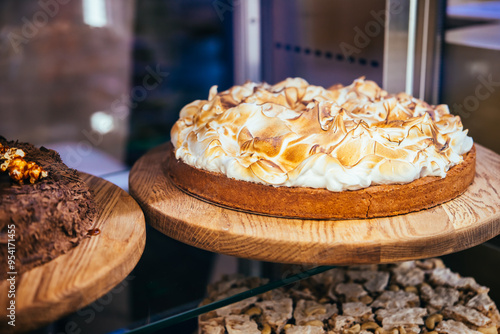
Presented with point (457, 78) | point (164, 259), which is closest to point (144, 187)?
point (164, 259)

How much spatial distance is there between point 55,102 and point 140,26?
0.42 meters

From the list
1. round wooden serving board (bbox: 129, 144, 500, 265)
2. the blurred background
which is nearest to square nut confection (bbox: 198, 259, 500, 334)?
the blurred background

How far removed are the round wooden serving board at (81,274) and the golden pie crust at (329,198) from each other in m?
0.23

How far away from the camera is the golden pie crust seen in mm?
1312

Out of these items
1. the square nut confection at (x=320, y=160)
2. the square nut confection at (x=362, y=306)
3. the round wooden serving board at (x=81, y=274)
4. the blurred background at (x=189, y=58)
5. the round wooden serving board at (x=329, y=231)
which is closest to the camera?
the round wooden serving board at (x=81, y=274)

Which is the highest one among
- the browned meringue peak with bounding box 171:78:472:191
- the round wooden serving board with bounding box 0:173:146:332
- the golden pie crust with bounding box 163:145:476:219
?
the browned meringue peak with bounding box 171:78:472:191

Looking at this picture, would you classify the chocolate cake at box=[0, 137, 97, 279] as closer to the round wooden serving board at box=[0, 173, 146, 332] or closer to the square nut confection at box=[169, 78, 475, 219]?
the round wooden serving board at box=[0, 173, 146, 332]

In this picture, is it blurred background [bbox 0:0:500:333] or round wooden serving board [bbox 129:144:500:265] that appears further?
blurred background [bbox 0:0:500:333]

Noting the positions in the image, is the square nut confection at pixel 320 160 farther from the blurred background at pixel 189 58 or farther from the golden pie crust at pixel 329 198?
the blurred background at pixel 189 58

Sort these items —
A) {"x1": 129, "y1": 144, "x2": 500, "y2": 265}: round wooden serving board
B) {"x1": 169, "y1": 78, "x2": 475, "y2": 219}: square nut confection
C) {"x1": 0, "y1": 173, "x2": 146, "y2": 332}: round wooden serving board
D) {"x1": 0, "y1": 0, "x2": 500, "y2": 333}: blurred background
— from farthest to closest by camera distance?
{"x1": 0, "y1": 0, "x2": 500, "y2": 333}: blurred background
{"x1": 169, "y1": 78, "x2": 475, "y2": 219}: square nut confection
{"x1": 129, "y1": 144, "x2": 500, "y2": 265}: round wooden serving board
{"x1": 0, "y1": 173, "x2": 146, "y2": 332}: round wooden serving board

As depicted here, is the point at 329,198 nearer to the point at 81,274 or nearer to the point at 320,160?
the point at 320,160

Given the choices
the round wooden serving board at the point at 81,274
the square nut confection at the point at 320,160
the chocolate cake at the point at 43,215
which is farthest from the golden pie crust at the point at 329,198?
the chocolate cake at the point at 43,215

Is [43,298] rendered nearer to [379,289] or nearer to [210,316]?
[210,316]

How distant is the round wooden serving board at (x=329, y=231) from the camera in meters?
1.22
